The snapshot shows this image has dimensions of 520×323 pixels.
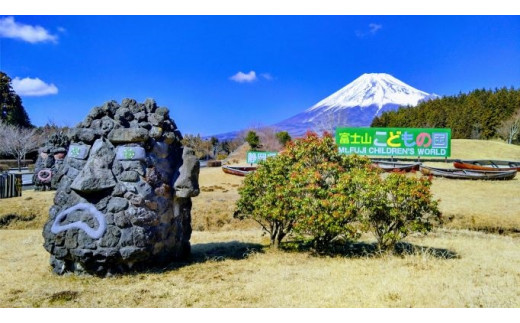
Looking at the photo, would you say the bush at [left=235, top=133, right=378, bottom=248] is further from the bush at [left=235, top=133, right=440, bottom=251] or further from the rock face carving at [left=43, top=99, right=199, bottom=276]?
the rock face carving at [left=43, top=99, right=199, bottom=276]

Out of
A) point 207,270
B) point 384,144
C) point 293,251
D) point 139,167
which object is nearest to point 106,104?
point 139,167

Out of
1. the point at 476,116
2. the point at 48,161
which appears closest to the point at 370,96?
the point at 476,116

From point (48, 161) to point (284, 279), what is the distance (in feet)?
66.2

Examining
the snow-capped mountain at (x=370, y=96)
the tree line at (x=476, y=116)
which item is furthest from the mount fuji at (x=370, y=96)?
the tree line at (x=476, y=116)

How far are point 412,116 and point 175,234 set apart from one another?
232 feet

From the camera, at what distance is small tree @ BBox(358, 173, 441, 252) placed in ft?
27.8

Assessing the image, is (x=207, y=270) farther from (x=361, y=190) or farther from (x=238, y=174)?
(x=238, y=174)

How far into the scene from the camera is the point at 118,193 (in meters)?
7.35

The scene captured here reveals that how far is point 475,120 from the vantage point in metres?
64.0

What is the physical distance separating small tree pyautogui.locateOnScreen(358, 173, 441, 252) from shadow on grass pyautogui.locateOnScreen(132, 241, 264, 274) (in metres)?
3.07

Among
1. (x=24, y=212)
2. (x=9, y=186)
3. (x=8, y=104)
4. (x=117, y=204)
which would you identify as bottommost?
(x=24, y=212)

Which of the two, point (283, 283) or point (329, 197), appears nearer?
point (283, 283)

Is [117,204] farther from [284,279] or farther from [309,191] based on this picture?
[309,191]

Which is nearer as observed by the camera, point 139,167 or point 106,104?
point 139,167
